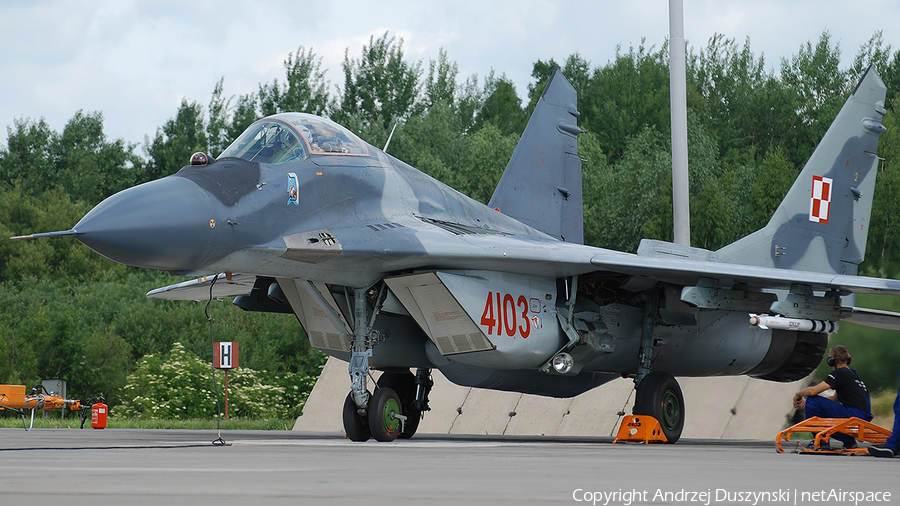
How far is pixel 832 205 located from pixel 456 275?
608 cm

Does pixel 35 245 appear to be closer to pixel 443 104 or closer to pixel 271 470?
pixel 443 104

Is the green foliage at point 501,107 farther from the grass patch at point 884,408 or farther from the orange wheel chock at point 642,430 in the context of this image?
the orange wheel chock at point 642,430

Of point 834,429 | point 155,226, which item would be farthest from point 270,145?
point 834,429

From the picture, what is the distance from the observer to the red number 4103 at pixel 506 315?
385 inches

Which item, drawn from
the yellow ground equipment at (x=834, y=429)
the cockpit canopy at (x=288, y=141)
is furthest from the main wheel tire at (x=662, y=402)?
the cockpit canopy at (x=288, y=141)

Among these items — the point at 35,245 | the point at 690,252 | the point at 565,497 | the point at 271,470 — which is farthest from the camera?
the point at 35,245

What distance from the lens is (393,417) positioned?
9539 millimetres

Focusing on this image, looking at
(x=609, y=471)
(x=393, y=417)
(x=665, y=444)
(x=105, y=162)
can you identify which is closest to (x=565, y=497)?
(x=609, y=471)

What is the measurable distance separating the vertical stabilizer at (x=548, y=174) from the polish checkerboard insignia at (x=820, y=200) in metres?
3.09

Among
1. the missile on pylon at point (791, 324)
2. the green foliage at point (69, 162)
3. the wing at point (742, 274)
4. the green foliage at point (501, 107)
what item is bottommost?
the missile on pylon at point (791, 324)

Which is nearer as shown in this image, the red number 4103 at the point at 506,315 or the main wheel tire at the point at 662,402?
the red number 4103 at the point at 506,315

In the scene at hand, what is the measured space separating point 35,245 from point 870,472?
31.3 m

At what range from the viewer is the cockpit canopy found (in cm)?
911

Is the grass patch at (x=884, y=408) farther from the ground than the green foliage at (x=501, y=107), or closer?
closer
